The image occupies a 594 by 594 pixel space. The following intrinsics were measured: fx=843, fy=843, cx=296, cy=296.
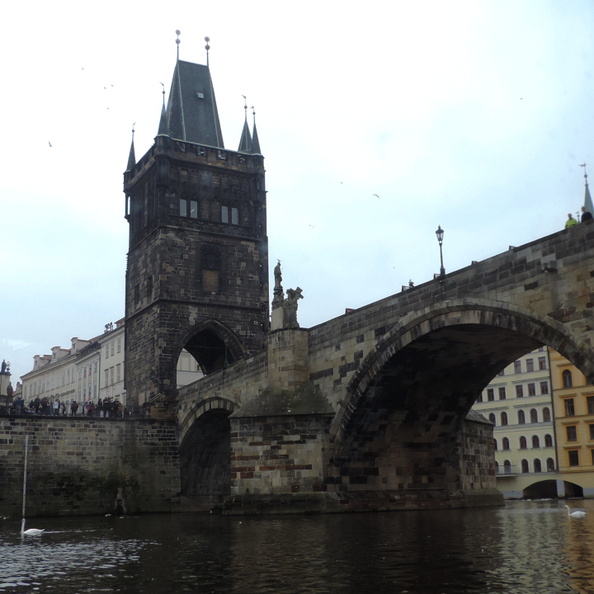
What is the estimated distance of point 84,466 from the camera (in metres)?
39.9

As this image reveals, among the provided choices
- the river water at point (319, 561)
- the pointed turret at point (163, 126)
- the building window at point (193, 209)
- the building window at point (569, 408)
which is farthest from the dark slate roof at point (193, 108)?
the river water at point (319, 561)

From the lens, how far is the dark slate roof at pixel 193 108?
48906 mm

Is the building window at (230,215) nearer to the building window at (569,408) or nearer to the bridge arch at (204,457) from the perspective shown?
the bridge arch at (204,457)

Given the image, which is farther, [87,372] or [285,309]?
[87,372]

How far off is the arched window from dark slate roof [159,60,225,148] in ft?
85.6

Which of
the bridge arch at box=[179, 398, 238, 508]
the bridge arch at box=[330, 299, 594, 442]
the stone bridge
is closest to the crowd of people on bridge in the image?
the bridge arch at box=[179, 398, 238, 508]

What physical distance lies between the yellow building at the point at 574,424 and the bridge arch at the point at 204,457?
22.5 m

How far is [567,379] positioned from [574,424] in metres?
2.86

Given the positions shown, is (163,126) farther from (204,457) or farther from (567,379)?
(567,379)

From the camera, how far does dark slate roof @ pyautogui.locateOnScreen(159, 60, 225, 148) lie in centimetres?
4891

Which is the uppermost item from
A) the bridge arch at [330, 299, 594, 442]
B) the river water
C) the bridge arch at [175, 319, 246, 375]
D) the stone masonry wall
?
the bridge arch at [175, 319, 246, 375]

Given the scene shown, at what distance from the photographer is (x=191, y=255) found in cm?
4588

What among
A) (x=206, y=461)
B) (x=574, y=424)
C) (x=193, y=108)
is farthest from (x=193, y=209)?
(x=574, y=424)

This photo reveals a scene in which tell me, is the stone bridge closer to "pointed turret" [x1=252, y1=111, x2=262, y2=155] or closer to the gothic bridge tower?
the gothic bridge tower
